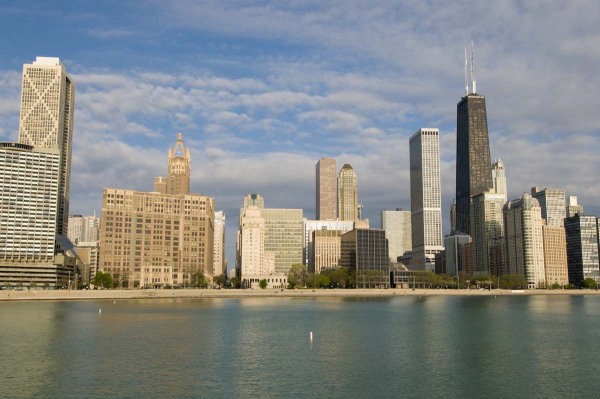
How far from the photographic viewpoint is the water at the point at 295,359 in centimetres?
5575

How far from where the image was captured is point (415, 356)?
74.0 meters

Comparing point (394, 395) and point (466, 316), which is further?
point (466, 316)

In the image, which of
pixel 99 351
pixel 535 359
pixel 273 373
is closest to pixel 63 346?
pixel 99 351

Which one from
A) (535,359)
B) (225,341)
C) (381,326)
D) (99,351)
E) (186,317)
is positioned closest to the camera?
(535,359)

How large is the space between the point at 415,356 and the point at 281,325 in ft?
142

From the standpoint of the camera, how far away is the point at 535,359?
72312 mm

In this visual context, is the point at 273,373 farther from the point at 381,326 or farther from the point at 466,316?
the point at 466,316

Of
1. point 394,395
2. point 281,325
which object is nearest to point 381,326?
point 281,325

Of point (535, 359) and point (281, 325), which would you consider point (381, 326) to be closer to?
point (281, 325)

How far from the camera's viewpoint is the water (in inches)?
2195

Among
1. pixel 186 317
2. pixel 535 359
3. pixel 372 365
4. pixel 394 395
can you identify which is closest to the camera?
pixel 394 395

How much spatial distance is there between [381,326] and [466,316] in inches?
1432

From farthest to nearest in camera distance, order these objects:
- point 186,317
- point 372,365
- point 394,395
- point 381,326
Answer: point 186,317 < point 381,326 < point 372,365 < point 394,395

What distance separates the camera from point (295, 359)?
72000mm
